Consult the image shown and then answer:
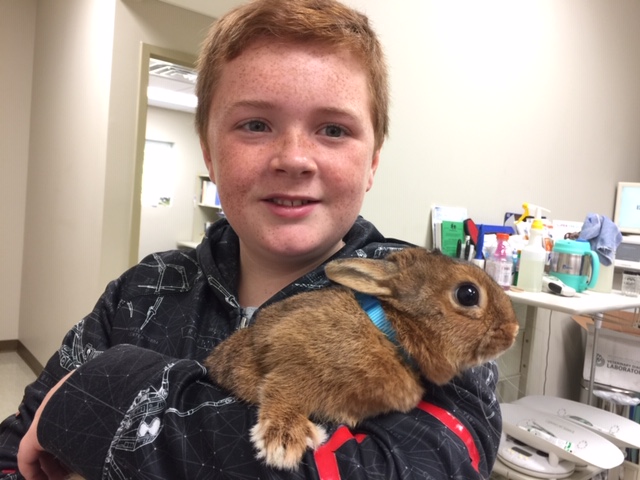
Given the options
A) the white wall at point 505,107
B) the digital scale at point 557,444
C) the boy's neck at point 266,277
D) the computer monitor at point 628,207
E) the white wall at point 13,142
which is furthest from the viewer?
the white wall at point 13,142

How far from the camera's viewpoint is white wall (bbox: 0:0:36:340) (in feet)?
14.3

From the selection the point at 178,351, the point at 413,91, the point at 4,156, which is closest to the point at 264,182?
the point at 178,351

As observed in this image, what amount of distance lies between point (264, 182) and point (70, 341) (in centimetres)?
55

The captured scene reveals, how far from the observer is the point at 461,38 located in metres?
2.94

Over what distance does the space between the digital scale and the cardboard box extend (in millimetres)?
708

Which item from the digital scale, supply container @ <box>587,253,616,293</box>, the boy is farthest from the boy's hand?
supply container @ <box>587,253,616,293</box>

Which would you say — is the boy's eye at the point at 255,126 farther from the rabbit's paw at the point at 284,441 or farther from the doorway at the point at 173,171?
the doorway at the point at 173,171

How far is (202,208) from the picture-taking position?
7.80 metres

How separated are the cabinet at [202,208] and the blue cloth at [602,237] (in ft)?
18.2

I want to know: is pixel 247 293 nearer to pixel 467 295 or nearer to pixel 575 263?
pixel 467 295

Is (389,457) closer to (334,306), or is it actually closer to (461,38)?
(334,306)

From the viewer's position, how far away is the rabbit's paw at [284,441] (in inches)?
24.9

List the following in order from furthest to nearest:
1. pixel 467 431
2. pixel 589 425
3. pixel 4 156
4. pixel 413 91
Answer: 1. pixel 4 156
2. pixel 413 91
3. pixel 589 425
4. pixel 467 431

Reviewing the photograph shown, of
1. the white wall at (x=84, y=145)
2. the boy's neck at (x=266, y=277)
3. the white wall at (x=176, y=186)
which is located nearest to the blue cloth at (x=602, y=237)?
the boy's neck at (x=266, y=277)
